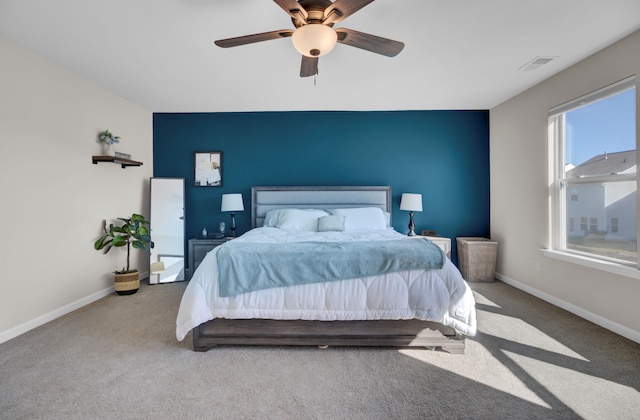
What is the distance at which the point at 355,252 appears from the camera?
224cm

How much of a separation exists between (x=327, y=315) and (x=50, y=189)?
3002 mm

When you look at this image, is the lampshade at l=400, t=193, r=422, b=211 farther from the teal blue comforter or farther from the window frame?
the teal blue comforter

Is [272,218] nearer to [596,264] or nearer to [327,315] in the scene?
[327,315]

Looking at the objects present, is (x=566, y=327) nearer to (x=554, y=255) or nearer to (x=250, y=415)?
(x=554, y=255)

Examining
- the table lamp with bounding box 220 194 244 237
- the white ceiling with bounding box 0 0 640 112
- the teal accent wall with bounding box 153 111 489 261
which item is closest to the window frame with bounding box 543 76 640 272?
the white ceiling with bounding box 0 0 640 112

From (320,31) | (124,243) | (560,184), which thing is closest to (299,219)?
(124,243)

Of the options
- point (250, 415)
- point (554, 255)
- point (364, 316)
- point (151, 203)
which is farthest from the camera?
point (151, 203)

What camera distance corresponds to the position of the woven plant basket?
3.61 m

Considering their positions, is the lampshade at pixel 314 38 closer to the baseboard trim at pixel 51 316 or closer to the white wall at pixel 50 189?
the white wall at pixel 50 189

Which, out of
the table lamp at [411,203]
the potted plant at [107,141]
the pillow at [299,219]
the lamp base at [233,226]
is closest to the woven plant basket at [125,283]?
the lamp base at [233,226]

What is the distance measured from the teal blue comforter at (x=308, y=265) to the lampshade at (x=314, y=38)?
142 cm

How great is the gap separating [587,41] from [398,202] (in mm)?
2678

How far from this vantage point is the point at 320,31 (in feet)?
5.91

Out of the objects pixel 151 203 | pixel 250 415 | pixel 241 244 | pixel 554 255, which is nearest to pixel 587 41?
pixel 554 255
